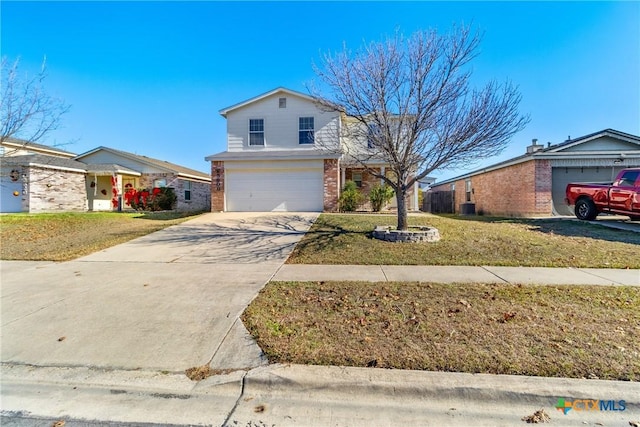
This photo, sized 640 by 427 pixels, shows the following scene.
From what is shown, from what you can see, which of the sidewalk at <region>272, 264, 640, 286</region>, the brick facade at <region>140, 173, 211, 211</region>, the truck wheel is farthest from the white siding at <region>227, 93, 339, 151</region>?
the sidewalk at <region>272, 264, 640, 286</region>

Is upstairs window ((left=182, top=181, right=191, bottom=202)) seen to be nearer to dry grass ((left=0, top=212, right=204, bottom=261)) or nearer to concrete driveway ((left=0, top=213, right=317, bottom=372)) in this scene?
dry grass ((left=0, top=212, right=204, bottom=261))

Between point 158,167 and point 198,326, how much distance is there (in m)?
21.0

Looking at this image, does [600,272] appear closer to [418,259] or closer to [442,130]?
[418,259]

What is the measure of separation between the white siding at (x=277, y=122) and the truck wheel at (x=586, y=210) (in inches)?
466

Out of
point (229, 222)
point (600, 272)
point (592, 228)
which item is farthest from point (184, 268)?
point (592, 228)

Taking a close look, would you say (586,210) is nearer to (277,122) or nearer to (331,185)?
(331,185)

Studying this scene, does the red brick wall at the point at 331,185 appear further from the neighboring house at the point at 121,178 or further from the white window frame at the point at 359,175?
the neighboring house at the point at 121,178

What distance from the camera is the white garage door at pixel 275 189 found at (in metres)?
15.8

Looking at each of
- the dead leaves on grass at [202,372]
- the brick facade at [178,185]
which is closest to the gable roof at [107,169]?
the brick facade at [178,185]

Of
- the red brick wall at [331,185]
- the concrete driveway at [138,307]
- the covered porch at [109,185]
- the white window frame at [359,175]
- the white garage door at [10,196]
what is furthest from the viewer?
the covered porch at [109,185]

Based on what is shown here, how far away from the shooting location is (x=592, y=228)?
400 inches

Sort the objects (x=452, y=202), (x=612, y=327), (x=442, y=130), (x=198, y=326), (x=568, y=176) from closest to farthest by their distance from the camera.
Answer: (x=612, y=327), (x=198, y=326), (x=442, y=130), (x=568, y=176), (x=452, y=202)

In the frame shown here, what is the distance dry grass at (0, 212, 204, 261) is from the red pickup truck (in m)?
16.9

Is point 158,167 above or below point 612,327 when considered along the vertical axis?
above
